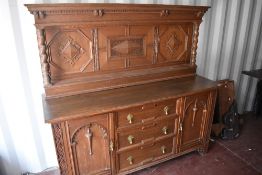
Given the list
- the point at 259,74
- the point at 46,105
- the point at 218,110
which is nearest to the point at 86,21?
the point at 46,105

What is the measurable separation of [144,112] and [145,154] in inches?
18.1

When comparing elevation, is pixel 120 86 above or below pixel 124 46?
below

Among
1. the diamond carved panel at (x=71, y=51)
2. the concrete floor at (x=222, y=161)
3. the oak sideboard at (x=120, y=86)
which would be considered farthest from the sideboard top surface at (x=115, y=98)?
the concrete floor at (x=222, y=161)

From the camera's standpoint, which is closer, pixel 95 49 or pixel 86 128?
pixel 86 128

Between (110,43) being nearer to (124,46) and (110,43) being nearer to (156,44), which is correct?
(124,46)

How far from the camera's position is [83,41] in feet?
6.07

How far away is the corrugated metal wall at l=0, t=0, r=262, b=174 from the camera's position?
6.01 feet

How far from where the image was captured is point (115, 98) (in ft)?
5.98

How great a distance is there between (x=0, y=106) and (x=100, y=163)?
1.05 m

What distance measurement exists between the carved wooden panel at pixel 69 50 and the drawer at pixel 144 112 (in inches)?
21.4

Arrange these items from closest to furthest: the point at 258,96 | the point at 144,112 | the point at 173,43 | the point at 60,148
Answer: the point at 60,148 → the point at 144,112 → the point at 173,43 → the point at 258,96

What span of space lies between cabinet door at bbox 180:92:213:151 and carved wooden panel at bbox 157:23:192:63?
20.2 inches

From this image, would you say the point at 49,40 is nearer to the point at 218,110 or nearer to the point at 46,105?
the point at 46,105

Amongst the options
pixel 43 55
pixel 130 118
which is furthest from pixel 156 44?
pixel 43 55
